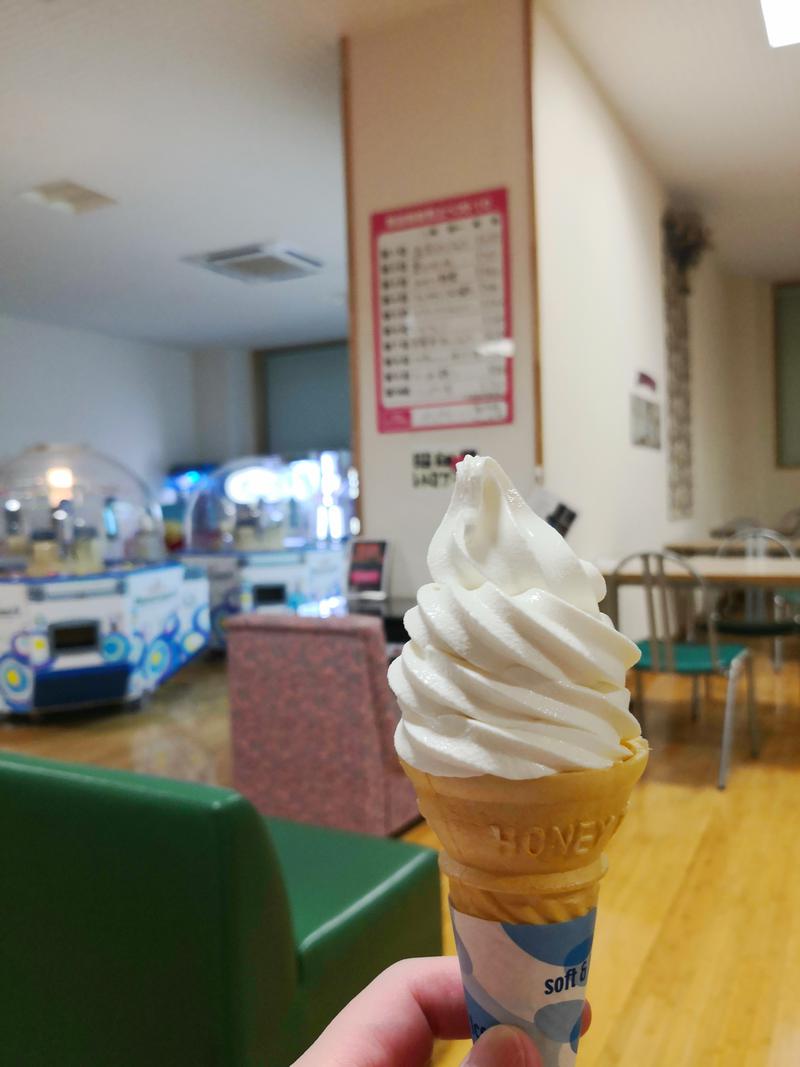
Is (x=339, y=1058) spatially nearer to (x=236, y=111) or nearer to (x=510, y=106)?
(x=510, y=106)

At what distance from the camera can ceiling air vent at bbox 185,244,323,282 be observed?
658cm

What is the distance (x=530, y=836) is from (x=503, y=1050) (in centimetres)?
15

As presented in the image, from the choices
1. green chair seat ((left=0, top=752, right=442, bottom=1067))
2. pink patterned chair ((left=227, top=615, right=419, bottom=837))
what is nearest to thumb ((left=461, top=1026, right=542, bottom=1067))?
green chair seat ((left=0, top=752, right=442, bottom=1067))

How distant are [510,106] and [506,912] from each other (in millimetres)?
3359

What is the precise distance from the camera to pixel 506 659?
69cm

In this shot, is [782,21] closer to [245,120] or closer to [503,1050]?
[245,120]

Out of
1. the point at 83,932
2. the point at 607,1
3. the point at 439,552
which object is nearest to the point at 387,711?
the point at 83,932

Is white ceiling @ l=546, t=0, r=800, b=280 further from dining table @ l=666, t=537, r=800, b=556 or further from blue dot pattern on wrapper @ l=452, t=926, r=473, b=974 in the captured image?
blue dot pattern on wrapper @ l=452, t=926, r=473, b=974

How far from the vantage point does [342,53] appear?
12.2 feet

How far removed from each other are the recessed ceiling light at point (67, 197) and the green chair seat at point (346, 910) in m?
4.64

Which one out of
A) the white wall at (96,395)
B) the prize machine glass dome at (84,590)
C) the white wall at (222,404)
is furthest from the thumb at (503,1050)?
the white wall at (222,404)

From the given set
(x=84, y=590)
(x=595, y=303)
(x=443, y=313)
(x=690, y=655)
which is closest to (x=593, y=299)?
(x=595, y=303)

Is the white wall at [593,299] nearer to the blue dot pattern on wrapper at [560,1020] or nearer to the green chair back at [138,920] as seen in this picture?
the green chair back at [138,920]

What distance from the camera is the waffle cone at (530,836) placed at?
65 cm
